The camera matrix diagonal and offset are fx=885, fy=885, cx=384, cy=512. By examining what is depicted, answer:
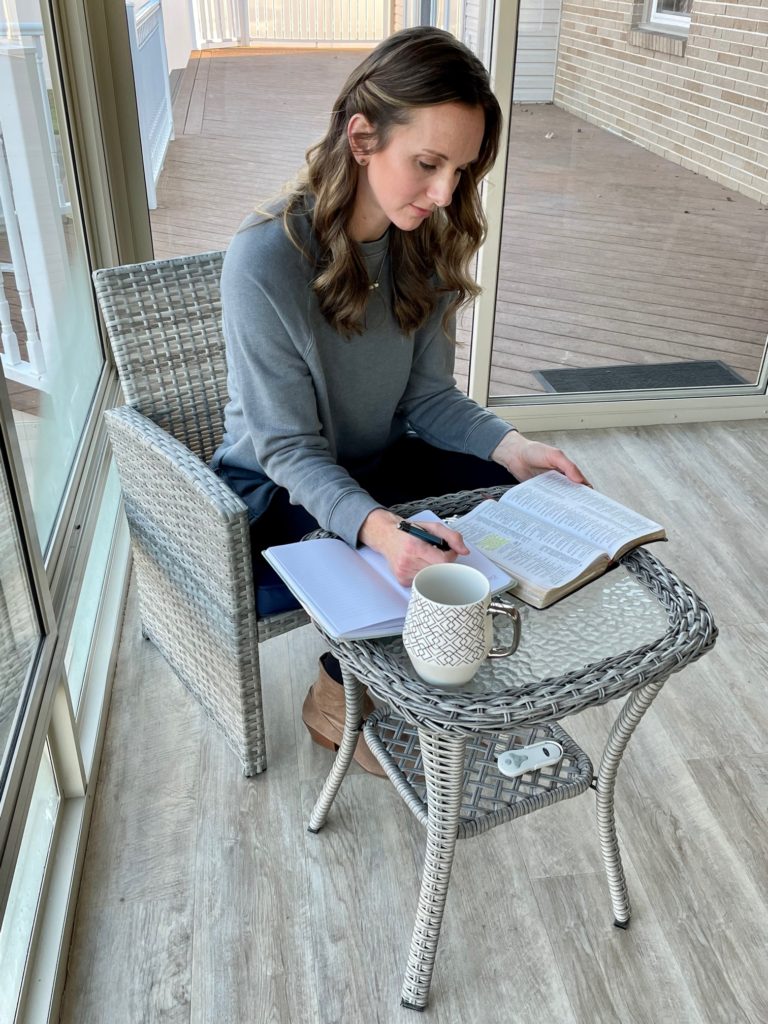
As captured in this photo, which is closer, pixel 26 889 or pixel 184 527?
pixel 26 889

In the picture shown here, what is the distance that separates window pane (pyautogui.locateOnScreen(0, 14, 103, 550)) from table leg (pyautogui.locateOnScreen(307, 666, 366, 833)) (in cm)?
68

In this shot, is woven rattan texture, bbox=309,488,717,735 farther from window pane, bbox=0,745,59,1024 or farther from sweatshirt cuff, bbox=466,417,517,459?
window pane, bbox=0,745,59,1024

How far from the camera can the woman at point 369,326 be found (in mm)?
1210

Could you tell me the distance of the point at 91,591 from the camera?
1.92m

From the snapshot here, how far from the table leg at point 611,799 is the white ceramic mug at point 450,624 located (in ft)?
0.89

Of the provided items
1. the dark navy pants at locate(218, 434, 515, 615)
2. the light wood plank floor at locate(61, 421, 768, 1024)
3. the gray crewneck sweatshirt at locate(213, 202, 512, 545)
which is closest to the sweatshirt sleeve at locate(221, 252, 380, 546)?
the gray crewneck sweatshirt at locate(213, 202, 512, 545)

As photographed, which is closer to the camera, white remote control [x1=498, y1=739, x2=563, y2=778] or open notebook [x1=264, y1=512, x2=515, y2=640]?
open notebook [x1=264, y1=512, x2=515, y2=640]

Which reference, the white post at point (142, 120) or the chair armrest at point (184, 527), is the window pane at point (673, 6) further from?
the chair armrest at point (184, 527)

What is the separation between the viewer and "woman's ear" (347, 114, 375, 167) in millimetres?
1240

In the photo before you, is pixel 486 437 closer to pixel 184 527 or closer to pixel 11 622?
pixel 184 527

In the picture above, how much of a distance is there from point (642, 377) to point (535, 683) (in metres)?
2.13

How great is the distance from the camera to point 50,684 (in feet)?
4.35

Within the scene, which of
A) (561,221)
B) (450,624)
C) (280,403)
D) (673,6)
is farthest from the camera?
(561,221)

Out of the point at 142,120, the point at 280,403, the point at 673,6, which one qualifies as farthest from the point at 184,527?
the point at 673,6
